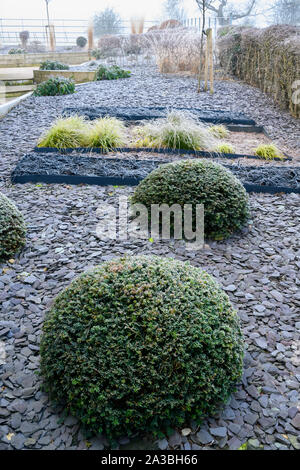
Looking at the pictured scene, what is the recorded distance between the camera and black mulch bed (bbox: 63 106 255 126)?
605cm

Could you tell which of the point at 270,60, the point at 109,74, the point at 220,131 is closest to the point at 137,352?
the point at 220,131

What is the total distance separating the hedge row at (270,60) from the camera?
21.1ft

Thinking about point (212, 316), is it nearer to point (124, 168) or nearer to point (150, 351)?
point (150, 351)

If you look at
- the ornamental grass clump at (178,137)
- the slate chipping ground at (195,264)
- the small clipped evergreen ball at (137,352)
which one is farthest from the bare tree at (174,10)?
the small clipped evergreen ball at (137,352)

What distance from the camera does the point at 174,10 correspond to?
2423 cm

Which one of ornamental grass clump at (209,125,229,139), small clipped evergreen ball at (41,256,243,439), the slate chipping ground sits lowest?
the slate chipping ground

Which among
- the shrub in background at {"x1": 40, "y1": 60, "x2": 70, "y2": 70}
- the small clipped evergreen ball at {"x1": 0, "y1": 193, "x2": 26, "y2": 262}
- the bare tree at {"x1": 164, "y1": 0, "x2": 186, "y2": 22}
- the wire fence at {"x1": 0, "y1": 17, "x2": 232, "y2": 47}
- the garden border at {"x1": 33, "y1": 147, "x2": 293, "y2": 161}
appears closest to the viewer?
the small clipped evergreen ball at {"x1": 0, "y1": 193, "x2": 26, "y2": 262}

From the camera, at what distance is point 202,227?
9.49 feet

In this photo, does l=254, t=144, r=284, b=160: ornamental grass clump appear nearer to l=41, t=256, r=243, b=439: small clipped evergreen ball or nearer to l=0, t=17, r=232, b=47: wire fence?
l=41, t=256, r=243, b=439: small clipped evergreen ball

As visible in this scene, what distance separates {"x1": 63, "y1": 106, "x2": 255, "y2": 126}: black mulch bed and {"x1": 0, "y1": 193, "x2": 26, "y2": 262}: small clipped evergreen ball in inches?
135

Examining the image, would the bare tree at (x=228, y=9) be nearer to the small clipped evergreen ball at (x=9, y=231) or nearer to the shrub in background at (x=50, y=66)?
the shrub in background at (x=50, y=66)

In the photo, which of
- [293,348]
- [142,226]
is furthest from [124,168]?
[293,348]

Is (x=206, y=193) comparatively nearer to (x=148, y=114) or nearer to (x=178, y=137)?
(x=178, y=137)

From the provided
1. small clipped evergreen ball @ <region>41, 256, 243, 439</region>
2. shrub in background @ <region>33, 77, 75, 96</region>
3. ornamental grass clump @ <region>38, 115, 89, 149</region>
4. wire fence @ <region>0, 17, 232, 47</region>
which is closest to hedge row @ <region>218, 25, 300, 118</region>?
ornamental grass clump @ <region>38, 115, 89, 149</region>
